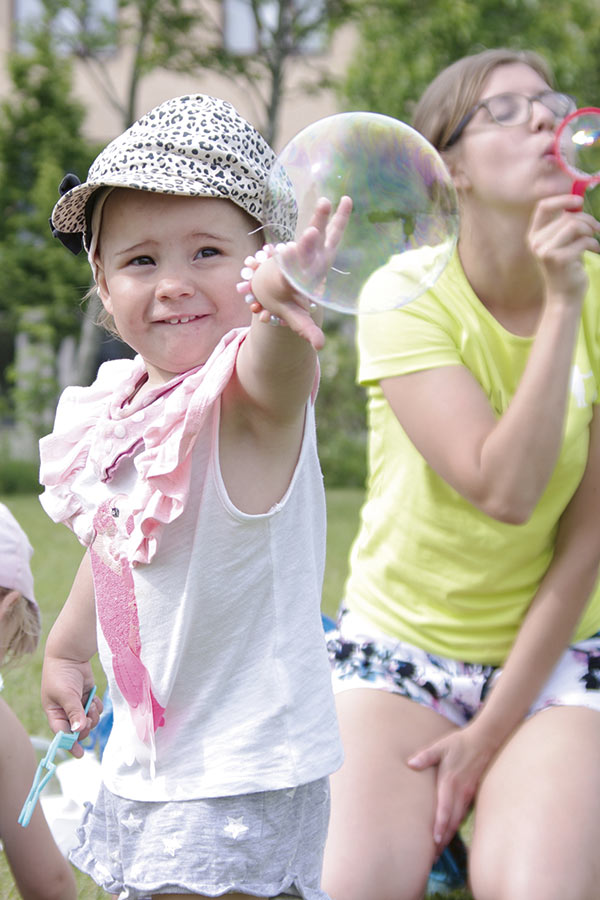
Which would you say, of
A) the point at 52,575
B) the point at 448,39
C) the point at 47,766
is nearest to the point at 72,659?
the point at 47,766

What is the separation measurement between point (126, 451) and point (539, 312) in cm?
109

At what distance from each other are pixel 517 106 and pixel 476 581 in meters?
0.99

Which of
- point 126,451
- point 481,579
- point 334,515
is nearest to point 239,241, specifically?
point 126,451

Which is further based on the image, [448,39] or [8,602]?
[448,39]

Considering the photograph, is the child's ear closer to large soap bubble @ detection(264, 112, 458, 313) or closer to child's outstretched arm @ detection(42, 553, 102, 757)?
child's outstretched arm @ detection(42, 553, 102, 757)

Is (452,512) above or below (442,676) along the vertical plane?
above

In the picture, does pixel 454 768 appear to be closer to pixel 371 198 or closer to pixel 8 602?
pixel 8 602

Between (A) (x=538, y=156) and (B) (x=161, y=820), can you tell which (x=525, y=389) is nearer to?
(A) (x=538, y=156)

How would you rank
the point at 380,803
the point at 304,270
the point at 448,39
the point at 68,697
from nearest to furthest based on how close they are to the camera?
the point at 304,270, the point at 68,697, the point at 380,803, the point at 448,39

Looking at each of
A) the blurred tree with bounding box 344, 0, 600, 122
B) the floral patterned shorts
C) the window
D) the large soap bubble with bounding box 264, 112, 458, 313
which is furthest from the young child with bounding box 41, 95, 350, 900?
the window

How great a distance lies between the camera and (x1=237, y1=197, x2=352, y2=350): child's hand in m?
1.38

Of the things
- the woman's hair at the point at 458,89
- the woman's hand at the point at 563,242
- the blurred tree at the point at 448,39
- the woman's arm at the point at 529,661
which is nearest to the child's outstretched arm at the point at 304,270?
the woman's hand at the point at 563,242

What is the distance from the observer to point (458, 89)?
245cm

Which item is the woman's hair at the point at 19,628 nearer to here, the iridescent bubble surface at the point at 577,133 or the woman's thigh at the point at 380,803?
the woman's thigh at the point at 380,803
